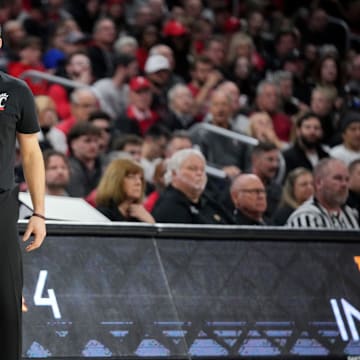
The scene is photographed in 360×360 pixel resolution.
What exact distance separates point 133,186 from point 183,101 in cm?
478

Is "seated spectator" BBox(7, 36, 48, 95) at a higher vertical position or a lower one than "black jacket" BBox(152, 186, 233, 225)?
lower

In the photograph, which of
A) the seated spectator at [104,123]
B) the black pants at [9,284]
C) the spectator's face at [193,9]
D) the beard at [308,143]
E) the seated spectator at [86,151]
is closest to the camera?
the black pants at [9,284]

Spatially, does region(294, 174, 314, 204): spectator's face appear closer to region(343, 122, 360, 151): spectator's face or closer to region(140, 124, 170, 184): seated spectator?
region(140, 124, 170, 184): seated spectator

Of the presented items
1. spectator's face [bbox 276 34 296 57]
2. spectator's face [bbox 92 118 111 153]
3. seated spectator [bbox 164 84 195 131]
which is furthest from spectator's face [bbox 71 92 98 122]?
spectator's face [bbox 276 34 296 57]

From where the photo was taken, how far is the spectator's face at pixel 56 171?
10.8 metres

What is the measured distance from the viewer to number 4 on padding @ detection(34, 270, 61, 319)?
25.7 ft

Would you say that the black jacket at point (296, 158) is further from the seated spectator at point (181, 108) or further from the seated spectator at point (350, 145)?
the seated spectator at point (181, 108)

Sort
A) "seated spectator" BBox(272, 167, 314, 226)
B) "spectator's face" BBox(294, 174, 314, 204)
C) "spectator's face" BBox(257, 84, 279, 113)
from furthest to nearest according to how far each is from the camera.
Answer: "spectator's face" BBox(257, 84, 279, 113) < "spectator's face" BBox(294, 174, 314, 204) < "seated spectator" BBox(272, 167, 314, 226)

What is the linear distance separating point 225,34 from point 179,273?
426 inches

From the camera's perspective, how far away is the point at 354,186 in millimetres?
12023

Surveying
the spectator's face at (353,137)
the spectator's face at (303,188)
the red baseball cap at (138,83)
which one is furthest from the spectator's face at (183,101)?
the spectator's face at (303,188)

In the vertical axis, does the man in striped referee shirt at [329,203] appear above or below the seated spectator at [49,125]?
above

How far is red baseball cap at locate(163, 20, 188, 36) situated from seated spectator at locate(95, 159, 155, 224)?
731 cm

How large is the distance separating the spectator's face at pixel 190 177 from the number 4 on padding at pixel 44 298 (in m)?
2.59
